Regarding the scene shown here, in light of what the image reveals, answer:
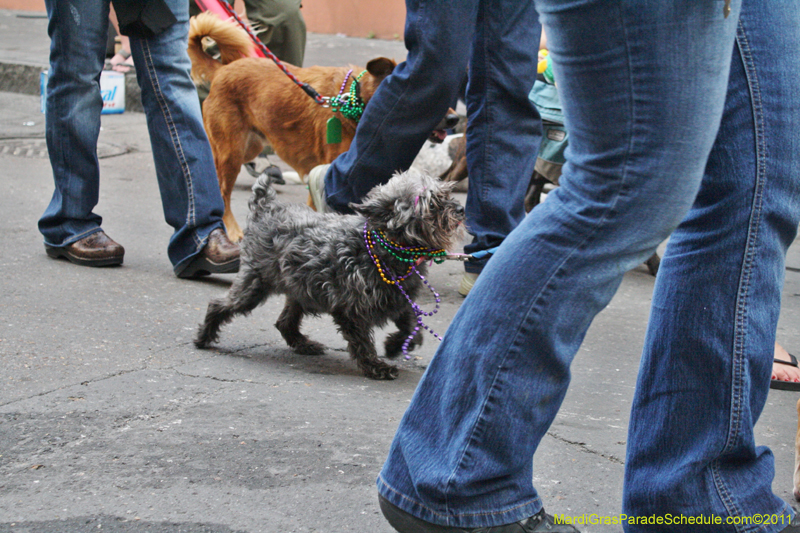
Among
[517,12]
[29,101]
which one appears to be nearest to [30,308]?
[517,12]

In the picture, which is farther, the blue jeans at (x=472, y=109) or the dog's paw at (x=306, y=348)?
the blue jeans at (x=472, y=109)

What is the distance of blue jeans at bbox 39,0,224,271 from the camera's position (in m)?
3.89

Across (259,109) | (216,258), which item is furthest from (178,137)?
(259,109)

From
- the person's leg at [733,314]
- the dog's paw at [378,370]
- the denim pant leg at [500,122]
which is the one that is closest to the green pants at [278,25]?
the denim pant leg at [500,122]

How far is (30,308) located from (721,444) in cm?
275

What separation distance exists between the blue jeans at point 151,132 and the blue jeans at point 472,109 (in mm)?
675

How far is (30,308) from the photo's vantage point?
3.33 m

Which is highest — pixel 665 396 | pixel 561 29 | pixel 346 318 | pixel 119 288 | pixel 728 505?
pixel 561 29

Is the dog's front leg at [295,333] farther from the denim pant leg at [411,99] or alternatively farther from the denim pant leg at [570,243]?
the denim pant leg at [570,243]

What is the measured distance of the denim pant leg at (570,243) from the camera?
1.35 meters

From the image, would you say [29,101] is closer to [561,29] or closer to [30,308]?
[30,308]

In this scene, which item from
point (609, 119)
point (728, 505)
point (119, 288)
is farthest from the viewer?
point (119, 288)

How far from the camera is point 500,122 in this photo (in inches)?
143

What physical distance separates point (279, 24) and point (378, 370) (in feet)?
14.4
